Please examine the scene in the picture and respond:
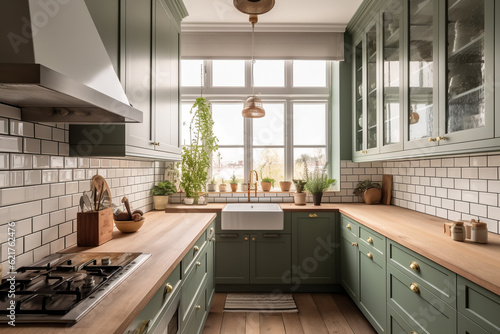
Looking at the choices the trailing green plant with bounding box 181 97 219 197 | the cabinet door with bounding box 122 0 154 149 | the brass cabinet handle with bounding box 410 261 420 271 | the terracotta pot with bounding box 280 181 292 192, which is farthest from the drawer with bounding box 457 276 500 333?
the trailing green plant with bounding box 181 97 219 197

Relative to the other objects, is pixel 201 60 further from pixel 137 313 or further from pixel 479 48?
pixel 137 313

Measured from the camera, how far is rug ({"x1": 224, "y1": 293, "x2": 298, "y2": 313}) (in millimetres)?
2840

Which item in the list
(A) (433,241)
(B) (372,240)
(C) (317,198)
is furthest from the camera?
(C) (317,198)

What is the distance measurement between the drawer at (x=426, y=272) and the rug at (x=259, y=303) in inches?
50.0

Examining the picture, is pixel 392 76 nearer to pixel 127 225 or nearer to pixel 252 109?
pixel 252 109

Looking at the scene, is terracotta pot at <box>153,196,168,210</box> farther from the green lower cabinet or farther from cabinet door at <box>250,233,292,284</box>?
the green lower cabinet

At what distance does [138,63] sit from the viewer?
1.91m

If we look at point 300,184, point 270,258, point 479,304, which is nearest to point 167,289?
point 479,304

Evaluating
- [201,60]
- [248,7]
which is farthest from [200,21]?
[248,7]

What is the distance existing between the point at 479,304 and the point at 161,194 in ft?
8.89

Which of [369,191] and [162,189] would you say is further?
[369,191]

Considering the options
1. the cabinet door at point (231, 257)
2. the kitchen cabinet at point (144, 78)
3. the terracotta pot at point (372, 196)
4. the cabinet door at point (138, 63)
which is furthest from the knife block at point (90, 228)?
the terracotta pot at point (372, 196)

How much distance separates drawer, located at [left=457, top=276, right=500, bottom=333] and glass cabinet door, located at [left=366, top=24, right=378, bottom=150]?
1.73 metres

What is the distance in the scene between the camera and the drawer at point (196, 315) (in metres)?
1.82
